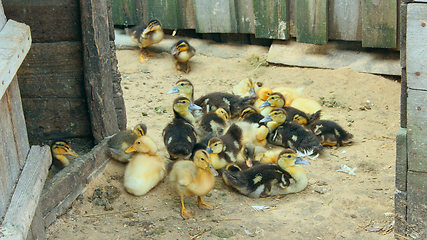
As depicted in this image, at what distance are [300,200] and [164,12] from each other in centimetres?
615

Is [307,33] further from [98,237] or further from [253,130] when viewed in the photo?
[98,237]

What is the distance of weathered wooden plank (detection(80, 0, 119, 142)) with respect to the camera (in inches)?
149

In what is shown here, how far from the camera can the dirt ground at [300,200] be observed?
3375 mm

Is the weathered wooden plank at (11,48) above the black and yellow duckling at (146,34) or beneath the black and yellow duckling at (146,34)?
above

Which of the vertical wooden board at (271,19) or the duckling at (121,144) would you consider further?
the vertical wooden board at (271,19)

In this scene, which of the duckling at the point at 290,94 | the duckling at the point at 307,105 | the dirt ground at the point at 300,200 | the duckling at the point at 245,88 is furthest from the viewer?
the duckling at the point at 245,88

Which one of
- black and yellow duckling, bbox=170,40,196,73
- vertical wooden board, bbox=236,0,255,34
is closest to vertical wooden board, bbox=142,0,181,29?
black and yellow duckling, bbox=170,40,196,73

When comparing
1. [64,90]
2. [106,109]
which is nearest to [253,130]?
[106,109]

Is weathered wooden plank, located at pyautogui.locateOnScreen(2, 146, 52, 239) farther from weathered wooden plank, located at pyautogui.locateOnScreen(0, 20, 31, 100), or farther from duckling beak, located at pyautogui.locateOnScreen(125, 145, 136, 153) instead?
duckling beak, located at pyautogui.locateOnScreen(125, 145, 136, 153)

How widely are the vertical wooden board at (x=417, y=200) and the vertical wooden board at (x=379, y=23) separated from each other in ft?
14.4

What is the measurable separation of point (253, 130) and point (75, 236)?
2726mm

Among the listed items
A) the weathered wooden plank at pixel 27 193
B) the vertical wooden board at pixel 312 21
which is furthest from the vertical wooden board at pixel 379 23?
the weathered wooden plank at pixel 27 193

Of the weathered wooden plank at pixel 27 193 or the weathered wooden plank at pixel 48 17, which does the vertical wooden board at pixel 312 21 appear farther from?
the weathered wooden plank at pixel 27 193

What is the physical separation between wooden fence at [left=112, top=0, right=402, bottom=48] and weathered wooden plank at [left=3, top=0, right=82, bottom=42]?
4.71m
